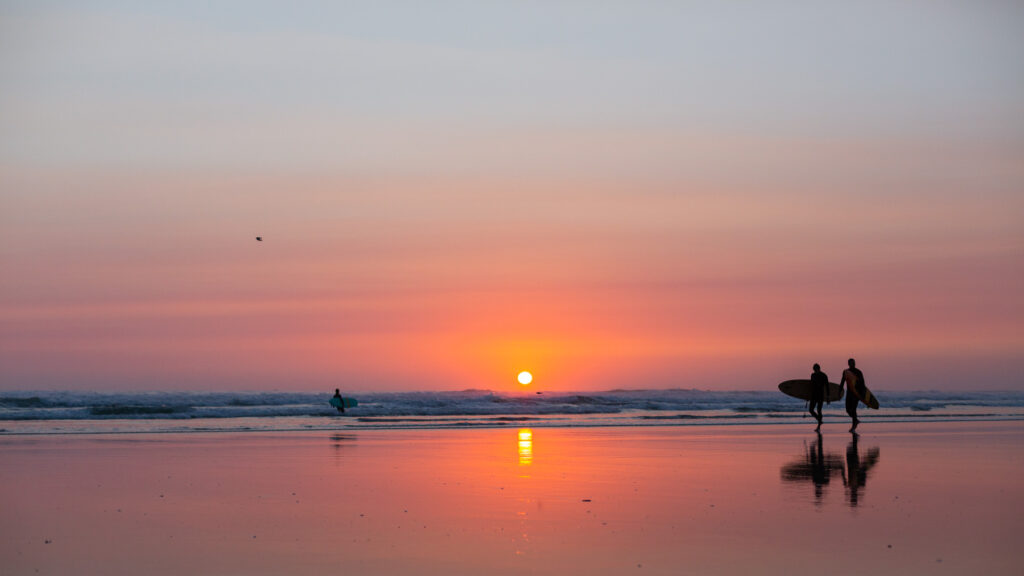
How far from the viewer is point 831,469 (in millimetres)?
15555

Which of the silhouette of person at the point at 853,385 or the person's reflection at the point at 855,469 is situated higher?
the silhouette of person at the point at 853,385

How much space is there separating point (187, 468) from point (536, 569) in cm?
1038

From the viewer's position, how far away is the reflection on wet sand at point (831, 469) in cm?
1291

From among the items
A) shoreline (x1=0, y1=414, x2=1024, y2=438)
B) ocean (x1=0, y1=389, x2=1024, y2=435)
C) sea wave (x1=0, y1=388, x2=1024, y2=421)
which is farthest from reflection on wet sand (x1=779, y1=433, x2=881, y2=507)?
sea wave (x1=0, y1=388, x2=1024, y2=421)

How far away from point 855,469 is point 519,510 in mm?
6539

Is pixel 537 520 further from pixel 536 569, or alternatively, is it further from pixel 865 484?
pixel 865 484

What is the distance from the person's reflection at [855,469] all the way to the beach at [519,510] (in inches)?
3.1

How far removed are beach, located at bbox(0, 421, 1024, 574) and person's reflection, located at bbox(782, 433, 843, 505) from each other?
0.15 ft

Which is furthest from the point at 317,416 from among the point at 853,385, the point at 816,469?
the point at 816,469

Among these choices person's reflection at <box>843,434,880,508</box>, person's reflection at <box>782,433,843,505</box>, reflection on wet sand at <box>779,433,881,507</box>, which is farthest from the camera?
person's reflection at <box>782,433,843,505</box>

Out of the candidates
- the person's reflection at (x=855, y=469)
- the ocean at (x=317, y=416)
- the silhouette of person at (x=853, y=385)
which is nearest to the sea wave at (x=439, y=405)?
the ocean at (x=317, y=416)

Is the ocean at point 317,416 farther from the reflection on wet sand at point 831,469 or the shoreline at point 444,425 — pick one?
the reflection on wet sand at point 831,469

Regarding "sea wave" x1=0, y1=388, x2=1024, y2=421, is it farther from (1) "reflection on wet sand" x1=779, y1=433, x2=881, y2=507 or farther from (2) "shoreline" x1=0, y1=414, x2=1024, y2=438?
(1) "reflection on wet sand" x1=779, y1=433, x2=881, y2=507

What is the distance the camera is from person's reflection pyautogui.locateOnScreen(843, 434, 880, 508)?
40.6ft
